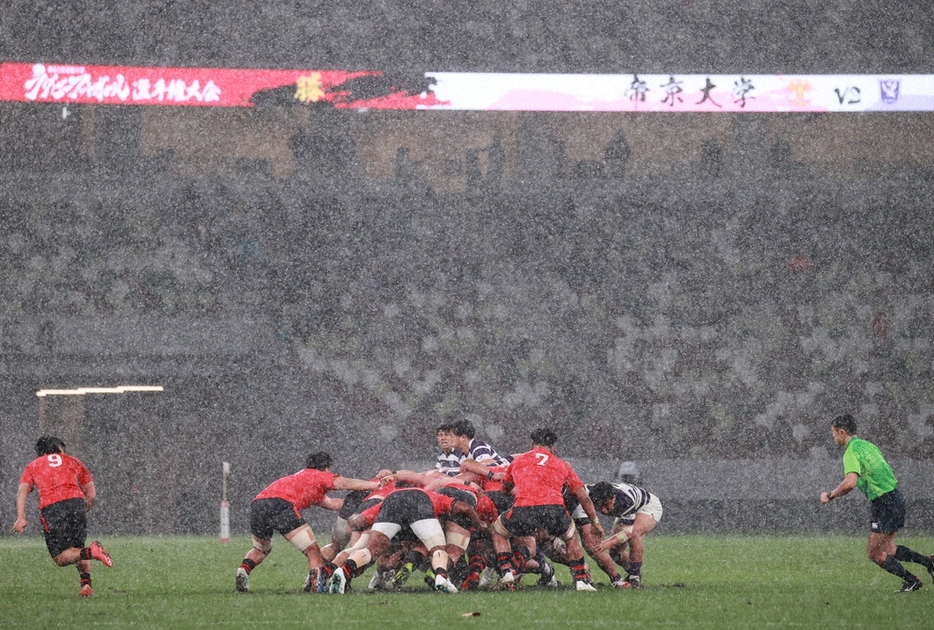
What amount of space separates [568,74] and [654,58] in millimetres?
3293

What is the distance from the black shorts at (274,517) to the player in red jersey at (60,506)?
4.38 ft

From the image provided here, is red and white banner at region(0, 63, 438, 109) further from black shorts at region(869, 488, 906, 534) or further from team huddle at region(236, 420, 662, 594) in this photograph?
black shorts at region(869, 488, 906, 534)

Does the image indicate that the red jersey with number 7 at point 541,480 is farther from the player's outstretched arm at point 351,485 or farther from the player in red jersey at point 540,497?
the player's outstretched arm at point 351,485

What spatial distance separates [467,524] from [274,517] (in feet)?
5.65

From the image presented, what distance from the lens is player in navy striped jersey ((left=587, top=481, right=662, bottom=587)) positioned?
37.6 feet

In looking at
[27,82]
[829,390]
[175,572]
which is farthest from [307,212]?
[175,572]

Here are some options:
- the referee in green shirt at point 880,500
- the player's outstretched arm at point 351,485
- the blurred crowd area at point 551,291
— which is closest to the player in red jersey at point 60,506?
the player's outstretched arm at point 351,485

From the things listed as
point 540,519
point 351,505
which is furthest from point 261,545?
point 540,519

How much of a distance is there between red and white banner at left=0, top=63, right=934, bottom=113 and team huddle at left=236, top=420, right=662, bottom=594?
19.1m

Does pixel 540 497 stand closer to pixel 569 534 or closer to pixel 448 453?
pixel 569 534

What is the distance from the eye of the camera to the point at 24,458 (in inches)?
932

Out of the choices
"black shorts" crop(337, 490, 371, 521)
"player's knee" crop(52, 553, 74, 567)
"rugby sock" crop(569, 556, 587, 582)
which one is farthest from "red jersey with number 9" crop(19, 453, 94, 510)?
"rugby sock" crop(569, 556, 587, 582)

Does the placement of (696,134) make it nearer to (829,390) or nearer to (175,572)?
(829,390)

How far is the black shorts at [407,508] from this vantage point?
1073 centimetres
